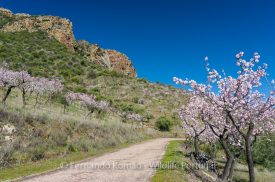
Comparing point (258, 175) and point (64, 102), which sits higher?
point (64, 102)

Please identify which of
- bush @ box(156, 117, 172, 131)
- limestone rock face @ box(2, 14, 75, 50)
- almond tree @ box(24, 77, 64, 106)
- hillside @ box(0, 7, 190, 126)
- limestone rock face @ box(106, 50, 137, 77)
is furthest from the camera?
limestone rock face @ box(106, 50, 137, 77)

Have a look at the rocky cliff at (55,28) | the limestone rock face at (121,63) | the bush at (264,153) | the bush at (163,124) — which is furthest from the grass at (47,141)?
the limestone rock face at (121,63)

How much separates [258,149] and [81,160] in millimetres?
17475

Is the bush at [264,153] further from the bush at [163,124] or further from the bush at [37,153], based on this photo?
the bush at [163,124]

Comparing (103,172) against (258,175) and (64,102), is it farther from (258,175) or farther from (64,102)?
(64,102)

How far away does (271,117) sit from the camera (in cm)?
1512

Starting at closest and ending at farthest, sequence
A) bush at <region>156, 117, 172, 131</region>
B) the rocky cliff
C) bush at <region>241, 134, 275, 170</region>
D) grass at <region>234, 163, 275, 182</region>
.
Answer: grass at <region>234, 163, 275, 182</region>
bush at <region>241, 134, 275, 170</region>
bush at <region>156, 117, 172, 131</region>
the rocky cliff

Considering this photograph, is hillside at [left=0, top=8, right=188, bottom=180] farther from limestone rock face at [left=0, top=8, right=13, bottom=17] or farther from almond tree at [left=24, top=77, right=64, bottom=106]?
almond tree at [left=24, top=77, right=64, bottom=106]

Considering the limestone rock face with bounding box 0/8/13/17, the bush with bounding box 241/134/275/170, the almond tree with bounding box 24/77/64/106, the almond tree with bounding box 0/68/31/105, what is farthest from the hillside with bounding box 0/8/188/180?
the bush with bounding box 241/134/275/170

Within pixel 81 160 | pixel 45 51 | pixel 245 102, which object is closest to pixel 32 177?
pixel 81 160

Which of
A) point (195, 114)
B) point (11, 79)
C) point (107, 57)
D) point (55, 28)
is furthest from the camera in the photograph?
point (107, 57)

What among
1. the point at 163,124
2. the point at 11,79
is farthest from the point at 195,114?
the point at 163,124

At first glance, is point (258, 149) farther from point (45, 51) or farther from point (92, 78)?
point (45, 51)

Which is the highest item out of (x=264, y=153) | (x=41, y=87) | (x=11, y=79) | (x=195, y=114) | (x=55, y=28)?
(x=55, y=28)
